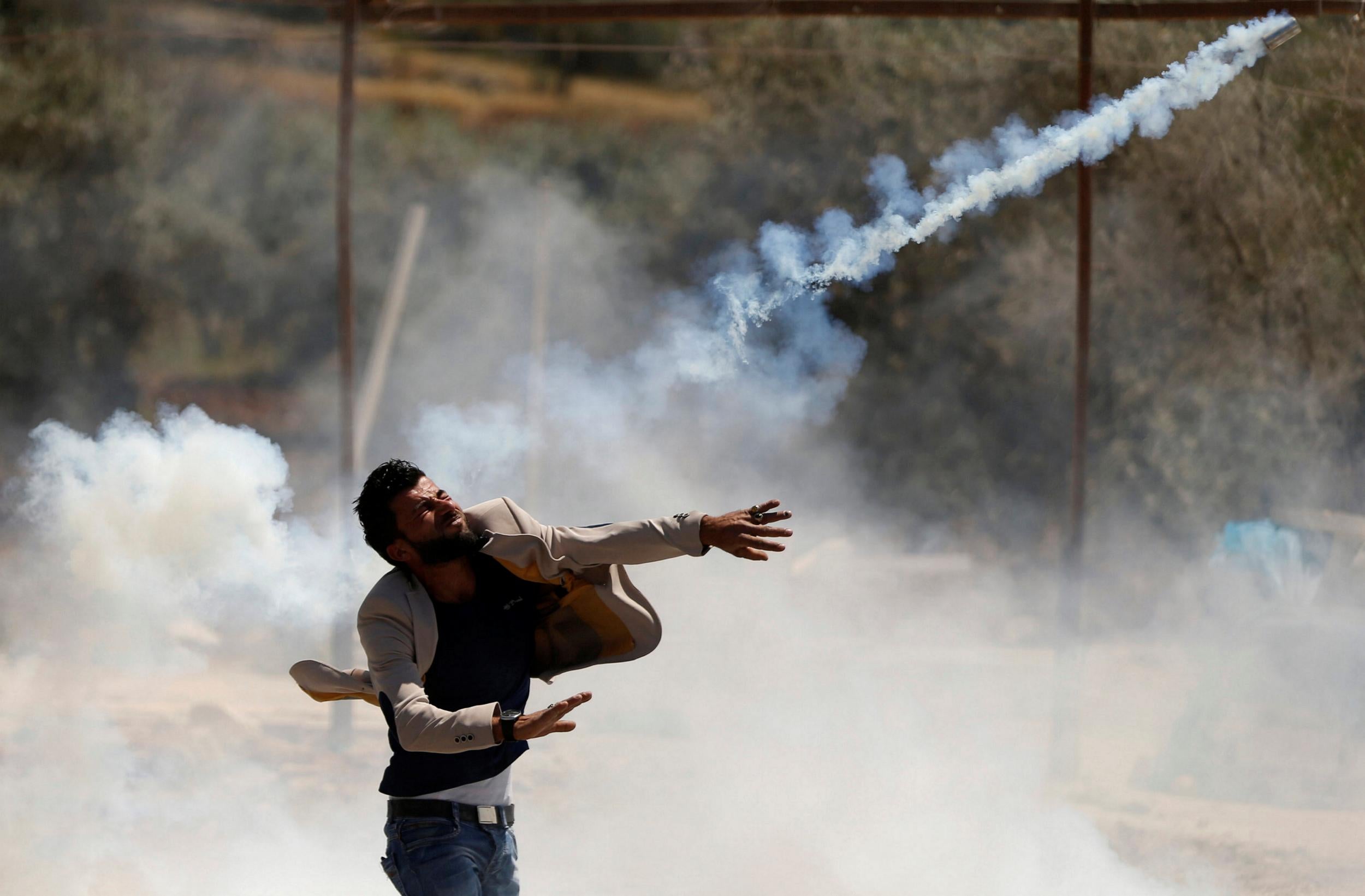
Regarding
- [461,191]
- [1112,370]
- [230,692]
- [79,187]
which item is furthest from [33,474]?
[461,191]

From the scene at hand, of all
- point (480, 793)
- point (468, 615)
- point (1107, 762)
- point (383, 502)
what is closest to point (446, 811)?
point (480, 793)

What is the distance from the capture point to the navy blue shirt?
2781mm

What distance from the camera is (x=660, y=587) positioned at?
31.6 ft

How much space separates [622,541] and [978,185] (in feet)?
12.9

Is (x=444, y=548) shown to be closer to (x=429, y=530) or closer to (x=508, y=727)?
(x=429, y=530)

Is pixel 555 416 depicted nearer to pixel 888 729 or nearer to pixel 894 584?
pixel 894 584

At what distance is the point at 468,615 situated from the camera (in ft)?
9.46

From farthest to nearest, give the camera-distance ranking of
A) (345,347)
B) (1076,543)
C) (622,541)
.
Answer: (345,347), (1076,543), (622,541)

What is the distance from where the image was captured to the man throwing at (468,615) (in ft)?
9.07

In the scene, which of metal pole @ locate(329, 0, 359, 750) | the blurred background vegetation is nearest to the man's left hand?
the blurred background vegetation

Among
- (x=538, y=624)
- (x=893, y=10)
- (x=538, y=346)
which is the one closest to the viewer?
(x=538, y=624)

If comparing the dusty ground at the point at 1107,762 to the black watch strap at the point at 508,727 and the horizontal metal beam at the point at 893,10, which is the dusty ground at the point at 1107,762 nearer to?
the horizontal metal beam at the point at 893,10

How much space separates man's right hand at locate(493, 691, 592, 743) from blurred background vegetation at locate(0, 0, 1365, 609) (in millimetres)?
4265

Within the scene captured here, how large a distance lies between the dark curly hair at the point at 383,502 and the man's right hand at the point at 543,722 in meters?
0.49
